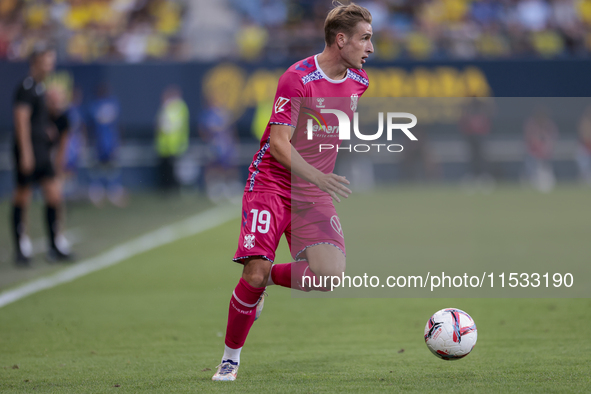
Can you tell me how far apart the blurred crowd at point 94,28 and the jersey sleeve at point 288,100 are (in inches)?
679

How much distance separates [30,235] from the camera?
12242mm

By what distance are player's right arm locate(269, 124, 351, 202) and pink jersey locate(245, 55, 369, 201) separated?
0.23ft

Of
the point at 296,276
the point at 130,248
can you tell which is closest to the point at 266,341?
the point at 296,276

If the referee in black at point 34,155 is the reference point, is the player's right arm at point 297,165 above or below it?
below

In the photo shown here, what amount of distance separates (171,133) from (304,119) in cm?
1522

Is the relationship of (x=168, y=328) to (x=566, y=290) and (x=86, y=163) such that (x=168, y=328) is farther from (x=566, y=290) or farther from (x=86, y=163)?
(x=86, y=163)

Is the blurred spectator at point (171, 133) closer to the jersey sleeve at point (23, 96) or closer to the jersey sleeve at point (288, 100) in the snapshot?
the jersey sleeve at point (23, 96)

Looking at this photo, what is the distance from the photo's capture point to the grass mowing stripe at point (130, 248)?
8003 mm

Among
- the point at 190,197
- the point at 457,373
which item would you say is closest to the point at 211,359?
the point at 457,373

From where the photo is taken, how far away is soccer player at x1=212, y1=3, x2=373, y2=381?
458 cm

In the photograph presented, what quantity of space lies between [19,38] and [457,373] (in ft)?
63.0

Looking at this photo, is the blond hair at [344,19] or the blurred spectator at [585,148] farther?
the blurred spectator at [585,148]

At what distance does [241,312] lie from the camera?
470 cm

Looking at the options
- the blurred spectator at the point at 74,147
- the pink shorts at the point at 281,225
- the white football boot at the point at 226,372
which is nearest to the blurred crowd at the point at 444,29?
the blurred spectator at the point at 74,147
